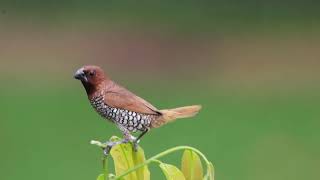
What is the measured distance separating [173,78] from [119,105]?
13228 mm

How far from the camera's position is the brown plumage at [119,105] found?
193cm

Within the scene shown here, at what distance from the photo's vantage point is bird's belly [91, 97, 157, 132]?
195 cm

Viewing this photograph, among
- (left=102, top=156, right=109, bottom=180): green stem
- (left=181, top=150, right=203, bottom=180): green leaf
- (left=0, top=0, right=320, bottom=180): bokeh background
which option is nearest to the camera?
(left=102, top=156, right=109, bottom=180): green stem

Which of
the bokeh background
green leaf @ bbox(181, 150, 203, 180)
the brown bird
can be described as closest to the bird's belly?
the brown bird

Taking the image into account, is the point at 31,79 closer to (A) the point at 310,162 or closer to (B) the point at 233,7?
(B) the point at 233,7

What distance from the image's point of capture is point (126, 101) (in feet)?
6.48

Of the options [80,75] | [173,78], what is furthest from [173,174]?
[173,78]

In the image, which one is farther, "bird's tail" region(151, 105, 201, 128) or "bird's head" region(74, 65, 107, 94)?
"bird's tail" region(151, 105, 201, 128)

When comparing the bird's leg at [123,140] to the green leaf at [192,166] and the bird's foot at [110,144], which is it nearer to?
the bird's foot at [110,144]

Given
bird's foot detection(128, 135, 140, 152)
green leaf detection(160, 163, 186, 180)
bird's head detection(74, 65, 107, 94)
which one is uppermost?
bird's head detection(74, 65, 107, 94)

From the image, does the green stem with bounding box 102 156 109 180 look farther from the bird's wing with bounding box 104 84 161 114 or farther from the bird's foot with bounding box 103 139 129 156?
the bird's wing with bounding box 104 84 161 114

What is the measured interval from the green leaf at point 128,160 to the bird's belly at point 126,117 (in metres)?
0.04

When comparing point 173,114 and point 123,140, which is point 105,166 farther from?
point 173,114

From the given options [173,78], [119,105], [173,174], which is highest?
[119,105]
